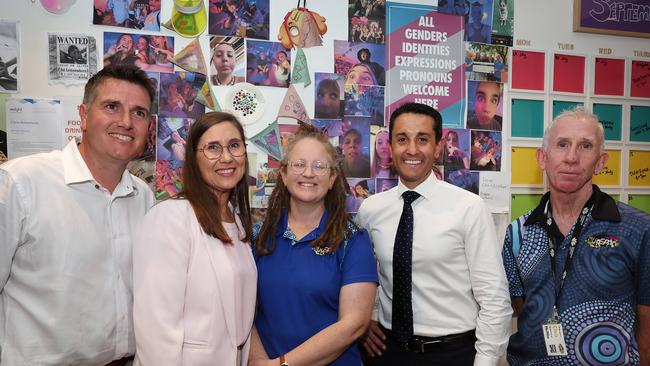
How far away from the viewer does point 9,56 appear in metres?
2.31

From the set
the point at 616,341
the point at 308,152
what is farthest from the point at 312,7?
the point at 616,341

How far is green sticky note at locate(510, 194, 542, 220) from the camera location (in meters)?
2.94

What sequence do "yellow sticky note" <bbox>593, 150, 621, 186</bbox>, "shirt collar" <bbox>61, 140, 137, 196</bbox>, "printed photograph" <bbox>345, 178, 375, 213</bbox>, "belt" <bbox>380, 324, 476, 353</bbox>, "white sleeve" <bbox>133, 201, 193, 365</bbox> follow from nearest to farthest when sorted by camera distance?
1. "white sleeve" <bbox>133, 201, 193, 365</bbox>
2. "shirt collar" <bbox>61, 140, 137, 196</bbox>
3. "belt" <bbox>380, 324, 476, 353</bbox>
4. "printed photograph" <bbox>345, 178, 375, 213</bbox>
5. "yellow sticky note" <bbox>593, 150, 621, 186</bbox>

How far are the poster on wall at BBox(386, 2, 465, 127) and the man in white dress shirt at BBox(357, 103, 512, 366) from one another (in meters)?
0.72

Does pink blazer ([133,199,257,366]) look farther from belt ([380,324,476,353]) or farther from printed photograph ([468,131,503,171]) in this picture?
printed photograph ([468,131,503,171])

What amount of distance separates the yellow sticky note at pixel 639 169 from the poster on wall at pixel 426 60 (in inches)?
47.5

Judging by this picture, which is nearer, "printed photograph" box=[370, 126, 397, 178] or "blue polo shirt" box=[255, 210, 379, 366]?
"blue polo shirt" box=[255, 210, 379, 366]

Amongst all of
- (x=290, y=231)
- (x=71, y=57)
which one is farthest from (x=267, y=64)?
(x=290, y=231)

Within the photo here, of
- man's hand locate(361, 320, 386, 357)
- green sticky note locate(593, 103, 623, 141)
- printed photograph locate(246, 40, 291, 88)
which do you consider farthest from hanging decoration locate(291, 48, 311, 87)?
green sticky note locate(593, 103, 623, 141)

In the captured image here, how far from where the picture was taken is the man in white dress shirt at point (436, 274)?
1.93 meters

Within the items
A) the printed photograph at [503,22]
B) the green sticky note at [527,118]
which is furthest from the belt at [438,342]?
the printed photograph at [503,22]

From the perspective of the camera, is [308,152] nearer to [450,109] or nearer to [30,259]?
[30,259]

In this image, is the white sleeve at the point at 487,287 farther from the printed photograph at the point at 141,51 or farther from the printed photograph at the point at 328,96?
the printed photograph at the point at 141,51

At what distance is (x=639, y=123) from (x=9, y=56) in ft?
11.9
